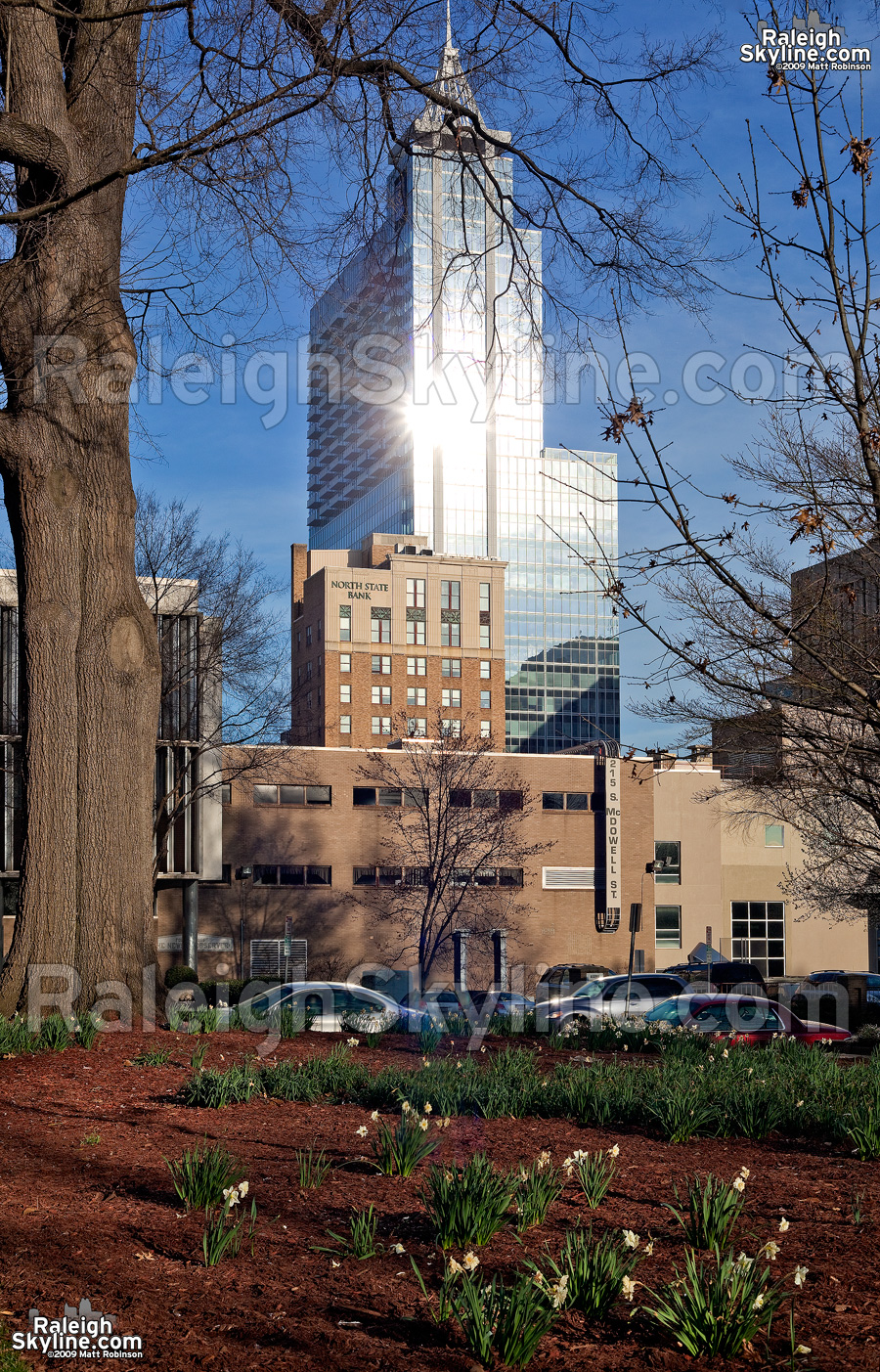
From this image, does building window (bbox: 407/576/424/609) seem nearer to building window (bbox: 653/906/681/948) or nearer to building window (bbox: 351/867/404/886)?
building window (bbox: 653/906/681/948)

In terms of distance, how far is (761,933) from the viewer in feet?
189

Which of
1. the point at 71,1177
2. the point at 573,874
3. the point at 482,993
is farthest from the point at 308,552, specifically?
the point at 71,1177

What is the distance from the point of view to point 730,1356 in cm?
386

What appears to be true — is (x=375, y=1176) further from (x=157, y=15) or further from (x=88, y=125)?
(x=88, y=125)

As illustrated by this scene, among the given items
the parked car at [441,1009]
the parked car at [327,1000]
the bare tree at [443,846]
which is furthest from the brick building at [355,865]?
the parked car at [327,1000]

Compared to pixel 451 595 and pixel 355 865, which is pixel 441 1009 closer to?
pixel 355 865

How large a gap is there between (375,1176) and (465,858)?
4270 centimetres

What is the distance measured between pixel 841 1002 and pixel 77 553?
80.9 feet

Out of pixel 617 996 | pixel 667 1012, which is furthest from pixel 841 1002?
pixel 667 1012

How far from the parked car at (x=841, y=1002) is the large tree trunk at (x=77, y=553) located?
2016 cm

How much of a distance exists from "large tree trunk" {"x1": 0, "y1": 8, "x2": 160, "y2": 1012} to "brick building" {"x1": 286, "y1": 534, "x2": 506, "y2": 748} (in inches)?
3673

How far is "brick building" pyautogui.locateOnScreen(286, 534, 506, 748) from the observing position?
107375mm

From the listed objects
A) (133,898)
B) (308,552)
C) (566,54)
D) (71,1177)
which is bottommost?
(71,1177)

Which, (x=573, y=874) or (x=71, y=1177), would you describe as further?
(x=573, y=874)
